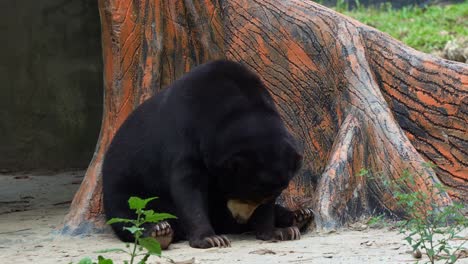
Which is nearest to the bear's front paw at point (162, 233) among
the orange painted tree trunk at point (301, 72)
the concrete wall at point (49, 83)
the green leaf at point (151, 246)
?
the orange painted tree trunk at point (301, 72)

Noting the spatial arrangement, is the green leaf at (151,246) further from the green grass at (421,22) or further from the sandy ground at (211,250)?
the green grass at (421,22)

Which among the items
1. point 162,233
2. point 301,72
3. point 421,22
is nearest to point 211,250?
point 162,233

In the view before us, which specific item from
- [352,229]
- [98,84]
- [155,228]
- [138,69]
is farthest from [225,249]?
[98,84]

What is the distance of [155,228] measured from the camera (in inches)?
204

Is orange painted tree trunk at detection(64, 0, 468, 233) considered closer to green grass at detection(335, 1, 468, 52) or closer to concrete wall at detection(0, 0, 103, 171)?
concrete wall at detection(0, 0, 103, 171)

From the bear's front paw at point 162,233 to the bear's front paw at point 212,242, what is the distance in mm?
160

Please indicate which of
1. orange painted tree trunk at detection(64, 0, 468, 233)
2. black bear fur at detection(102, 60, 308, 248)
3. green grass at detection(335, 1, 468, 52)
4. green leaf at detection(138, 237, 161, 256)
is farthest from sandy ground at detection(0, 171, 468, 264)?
green grass at detection(335, 1, 468, 52)

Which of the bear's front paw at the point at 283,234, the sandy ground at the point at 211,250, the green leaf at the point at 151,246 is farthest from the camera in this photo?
the bear's front paw at the point at 283,234

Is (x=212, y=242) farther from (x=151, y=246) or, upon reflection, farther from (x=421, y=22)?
(x=421, y=22)

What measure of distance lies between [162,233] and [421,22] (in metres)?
7.33

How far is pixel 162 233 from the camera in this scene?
518 centimetres

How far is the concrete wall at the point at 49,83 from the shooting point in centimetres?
Answer: 977

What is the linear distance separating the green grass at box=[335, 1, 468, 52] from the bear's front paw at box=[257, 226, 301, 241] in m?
5.73

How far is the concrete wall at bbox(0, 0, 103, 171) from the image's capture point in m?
9.77
